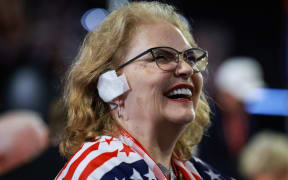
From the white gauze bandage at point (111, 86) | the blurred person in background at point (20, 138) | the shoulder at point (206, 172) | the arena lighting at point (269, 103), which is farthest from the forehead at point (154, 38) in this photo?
the arena lighting at point (269, 103)

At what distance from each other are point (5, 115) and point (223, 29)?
118 inches

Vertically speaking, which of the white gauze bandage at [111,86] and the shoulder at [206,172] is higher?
the white gauze bandage at [111,86]

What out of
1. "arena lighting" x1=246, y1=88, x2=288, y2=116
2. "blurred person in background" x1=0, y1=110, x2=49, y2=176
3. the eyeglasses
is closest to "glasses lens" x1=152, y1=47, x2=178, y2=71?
the eyeglasses

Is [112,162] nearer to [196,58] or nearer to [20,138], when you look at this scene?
[196,58]

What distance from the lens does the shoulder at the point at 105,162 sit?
129 cm

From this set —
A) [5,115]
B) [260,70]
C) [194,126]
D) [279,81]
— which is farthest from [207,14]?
[194,126]

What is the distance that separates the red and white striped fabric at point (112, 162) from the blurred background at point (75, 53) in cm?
53

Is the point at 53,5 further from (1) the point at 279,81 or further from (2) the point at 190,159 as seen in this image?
(1) the point at 279,81

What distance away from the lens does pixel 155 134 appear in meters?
1.46

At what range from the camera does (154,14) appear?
1607mm

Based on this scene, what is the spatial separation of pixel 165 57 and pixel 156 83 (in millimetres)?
121

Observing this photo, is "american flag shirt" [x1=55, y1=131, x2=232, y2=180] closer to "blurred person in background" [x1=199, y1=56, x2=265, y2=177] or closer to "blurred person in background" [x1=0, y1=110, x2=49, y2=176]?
"blurred person in background" [x1=0, y1=110, x2=49, y2=176]

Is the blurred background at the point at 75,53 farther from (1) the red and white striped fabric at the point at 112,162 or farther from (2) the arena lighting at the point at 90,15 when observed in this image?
(1) the red and white striped fabric at the point at 112,162

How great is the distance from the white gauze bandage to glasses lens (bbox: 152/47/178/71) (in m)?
0.15
